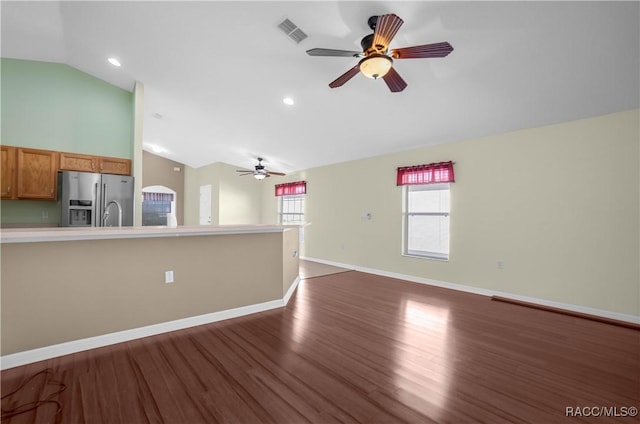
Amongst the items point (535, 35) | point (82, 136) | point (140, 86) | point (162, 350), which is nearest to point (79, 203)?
point (82, 136)

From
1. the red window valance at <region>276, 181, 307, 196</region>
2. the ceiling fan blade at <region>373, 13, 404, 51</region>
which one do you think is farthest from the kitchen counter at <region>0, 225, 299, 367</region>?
the red window valance at <region>276, 181, 307, 196</region>

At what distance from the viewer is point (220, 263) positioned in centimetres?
315

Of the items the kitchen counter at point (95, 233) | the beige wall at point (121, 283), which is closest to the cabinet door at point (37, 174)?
the kitchen counter at point (95, 233)

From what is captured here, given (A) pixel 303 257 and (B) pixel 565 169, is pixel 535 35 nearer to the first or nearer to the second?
(B) pixel 565 169

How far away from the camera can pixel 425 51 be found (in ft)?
7.38

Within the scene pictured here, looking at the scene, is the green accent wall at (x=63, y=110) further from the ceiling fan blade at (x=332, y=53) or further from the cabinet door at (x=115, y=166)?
the ceiling fan blade at (x=332, y=53)

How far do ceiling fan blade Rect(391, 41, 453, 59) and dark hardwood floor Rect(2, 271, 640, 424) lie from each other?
7.85 ft

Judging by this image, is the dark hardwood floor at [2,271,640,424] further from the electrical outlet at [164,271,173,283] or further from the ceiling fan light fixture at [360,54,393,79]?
the ceiling fan light fixture at [360,54,393,79]

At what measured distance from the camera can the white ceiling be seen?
2.44 m

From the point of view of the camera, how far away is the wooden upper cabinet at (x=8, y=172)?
12.7 ft

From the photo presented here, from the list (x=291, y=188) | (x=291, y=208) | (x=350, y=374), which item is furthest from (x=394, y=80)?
(x=291, y=208)

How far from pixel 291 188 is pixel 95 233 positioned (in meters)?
5.88

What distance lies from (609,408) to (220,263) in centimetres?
322

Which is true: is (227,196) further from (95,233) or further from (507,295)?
(507,295)
